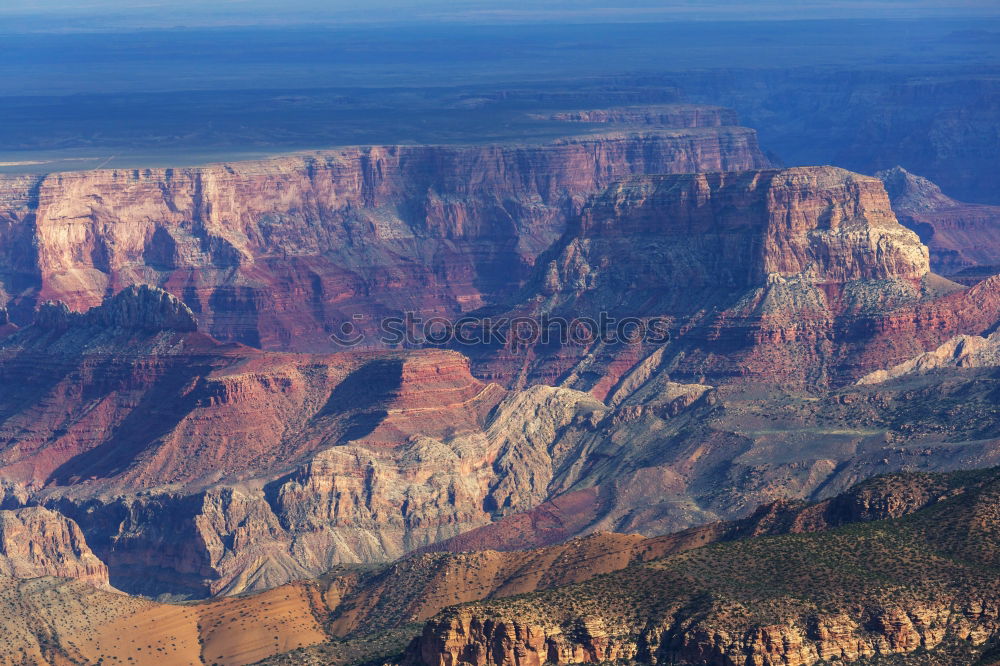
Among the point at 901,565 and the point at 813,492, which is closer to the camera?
the point at 901,565

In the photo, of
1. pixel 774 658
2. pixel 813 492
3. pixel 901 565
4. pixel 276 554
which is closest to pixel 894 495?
pixel 901 565

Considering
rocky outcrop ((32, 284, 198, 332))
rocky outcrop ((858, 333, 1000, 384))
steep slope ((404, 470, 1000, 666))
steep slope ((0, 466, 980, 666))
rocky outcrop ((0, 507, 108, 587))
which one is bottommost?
rocky outcrop ((0, 507, 108, 587))

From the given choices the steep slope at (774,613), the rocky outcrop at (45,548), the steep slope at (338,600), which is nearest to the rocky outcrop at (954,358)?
the rocky outcrop at (45,548)

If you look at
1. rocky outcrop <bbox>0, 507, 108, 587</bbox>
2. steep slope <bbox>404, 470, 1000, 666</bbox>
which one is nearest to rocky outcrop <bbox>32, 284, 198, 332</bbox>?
rocky outcrop <bbox>0, 507, 108, 587</bbox>

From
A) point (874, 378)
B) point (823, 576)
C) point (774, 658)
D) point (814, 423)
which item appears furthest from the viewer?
point (874, 378)

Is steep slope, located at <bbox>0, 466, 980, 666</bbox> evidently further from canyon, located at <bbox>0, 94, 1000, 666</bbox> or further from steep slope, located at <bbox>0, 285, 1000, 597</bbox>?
steep slope, located at <bbox>0, 285, 1000, 597</bbox>

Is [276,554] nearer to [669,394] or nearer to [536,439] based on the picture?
[536,439]

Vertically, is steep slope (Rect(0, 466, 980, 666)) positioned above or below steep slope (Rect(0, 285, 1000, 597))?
above
